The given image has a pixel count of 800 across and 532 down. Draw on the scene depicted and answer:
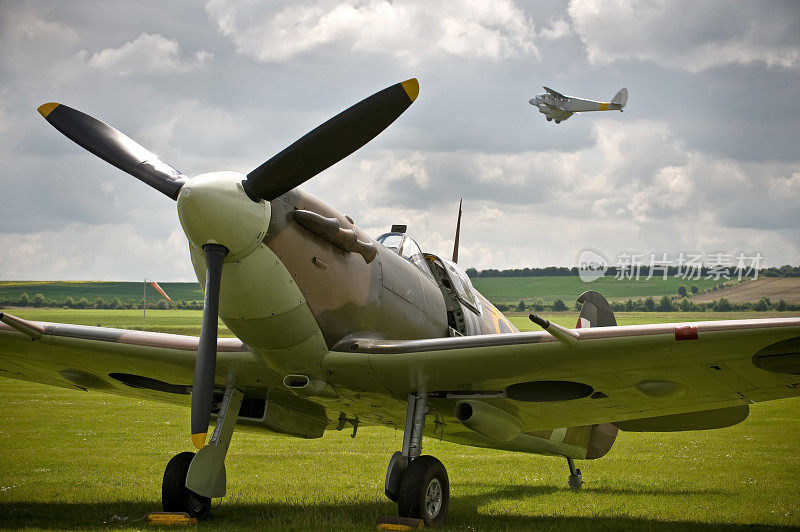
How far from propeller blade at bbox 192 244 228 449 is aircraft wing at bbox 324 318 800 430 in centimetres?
112

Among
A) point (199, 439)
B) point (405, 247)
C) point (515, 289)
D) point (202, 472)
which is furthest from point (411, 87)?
point (515, 289)

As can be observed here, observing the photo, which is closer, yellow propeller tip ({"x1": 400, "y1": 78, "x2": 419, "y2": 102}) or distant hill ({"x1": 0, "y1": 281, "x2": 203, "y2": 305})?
yellow propeller tip ({"x1": 400, "y1": 78, "x2": 419, "y2": 102})

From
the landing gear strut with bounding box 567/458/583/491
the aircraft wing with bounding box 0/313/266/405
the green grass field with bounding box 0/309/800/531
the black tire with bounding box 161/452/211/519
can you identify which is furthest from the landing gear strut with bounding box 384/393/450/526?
the landing gear strut with bounding box 567/458/583/491

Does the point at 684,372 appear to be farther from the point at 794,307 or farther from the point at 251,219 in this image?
the point at 794,307

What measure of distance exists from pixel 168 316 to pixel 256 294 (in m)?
98.9

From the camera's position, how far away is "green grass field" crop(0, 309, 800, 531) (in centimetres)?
798

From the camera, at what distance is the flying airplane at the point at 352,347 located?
246 inches

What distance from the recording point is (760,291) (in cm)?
10881

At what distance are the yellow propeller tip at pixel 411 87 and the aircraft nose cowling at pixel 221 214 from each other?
1.50m

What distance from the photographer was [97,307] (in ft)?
376

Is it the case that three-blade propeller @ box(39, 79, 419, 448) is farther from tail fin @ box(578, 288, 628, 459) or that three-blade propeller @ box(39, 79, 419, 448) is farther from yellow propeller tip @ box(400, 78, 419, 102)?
tail fin @ box(578, 288, 628, 459)

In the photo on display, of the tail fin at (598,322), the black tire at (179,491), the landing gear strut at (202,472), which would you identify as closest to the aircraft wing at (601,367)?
the landing gear strut at (202,472)

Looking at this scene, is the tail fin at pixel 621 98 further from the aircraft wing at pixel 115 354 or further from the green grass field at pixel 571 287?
the aircraft wing at pixel 115 354

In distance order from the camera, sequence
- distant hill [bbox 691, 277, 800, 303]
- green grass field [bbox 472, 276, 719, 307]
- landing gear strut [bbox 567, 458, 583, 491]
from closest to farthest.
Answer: landing gear strut [bbox 567, 458, 583, 491]
distant hill [bbox 691, 277, 800, 303]
green grass field [bbox 472, 276, 719, 307]
